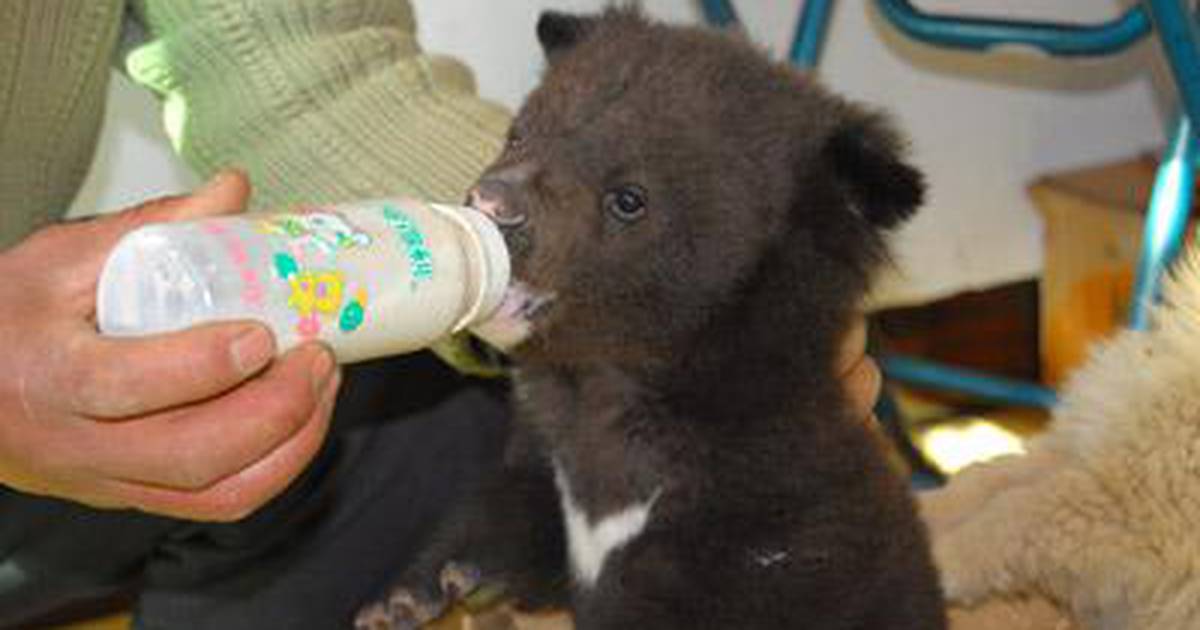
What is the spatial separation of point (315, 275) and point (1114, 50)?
1466mm

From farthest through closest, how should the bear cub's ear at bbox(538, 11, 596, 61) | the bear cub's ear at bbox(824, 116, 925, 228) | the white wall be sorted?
the white wall, the bear cub's ear at bbox(538, 11, 596, 61), the bear cub's ear at bbox(824, 116, 925, 228)

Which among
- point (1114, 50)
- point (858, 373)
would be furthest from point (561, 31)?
point (1114, 50)

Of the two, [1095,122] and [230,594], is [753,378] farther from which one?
[1095,122]

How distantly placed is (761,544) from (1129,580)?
373 mm

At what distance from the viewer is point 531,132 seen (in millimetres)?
1107

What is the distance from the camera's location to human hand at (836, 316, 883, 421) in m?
1.17

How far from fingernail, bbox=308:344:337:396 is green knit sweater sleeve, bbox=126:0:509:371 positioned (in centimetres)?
51

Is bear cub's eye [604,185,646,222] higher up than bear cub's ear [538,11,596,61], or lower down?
lower down

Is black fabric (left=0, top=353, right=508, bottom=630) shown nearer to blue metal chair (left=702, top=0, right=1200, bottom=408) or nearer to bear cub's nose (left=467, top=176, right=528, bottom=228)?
bear cub's nose (left=467, top=176, right=528, bottom=228)

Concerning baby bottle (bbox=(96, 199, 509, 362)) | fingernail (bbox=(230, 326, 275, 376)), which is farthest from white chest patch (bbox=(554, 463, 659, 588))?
fingernail (bbox=(230, 326, 275, 376))

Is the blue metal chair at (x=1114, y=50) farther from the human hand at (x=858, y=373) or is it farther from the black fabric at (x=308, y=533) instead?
the black fabric at (x=308, y=533)

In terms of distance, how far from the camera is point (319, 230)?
0.87 m

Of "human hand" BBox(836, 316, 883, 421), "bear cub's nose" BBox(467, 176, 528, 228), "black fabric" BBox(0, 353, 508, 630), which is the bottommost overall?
"black fabric" BBox(0, 353, 508, 630)

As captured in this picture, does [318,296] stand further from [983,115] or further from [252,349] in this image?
[983,115]
